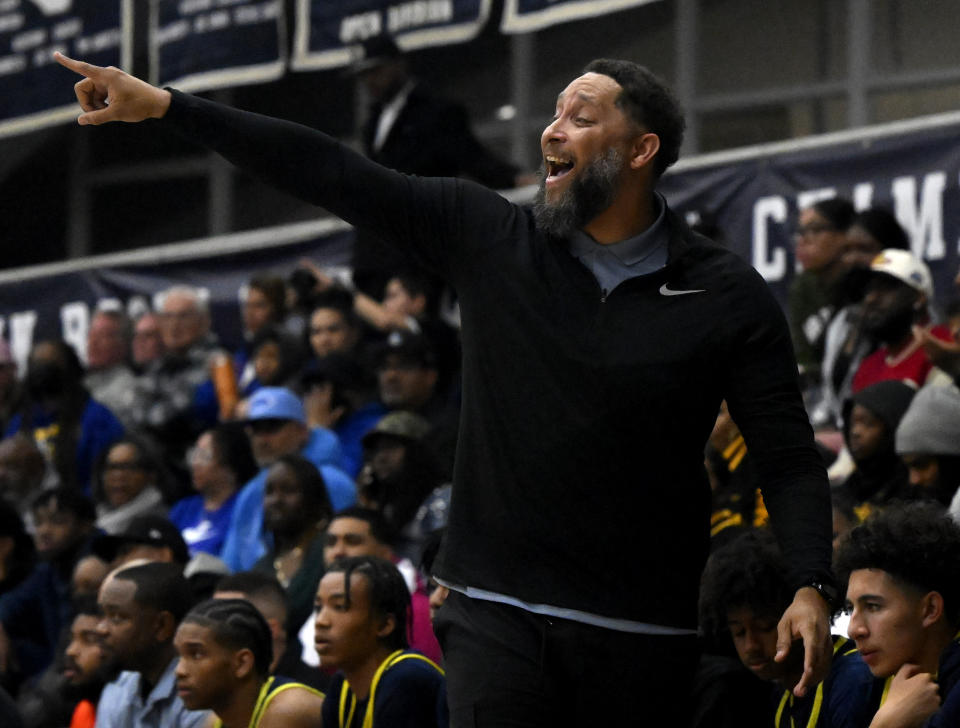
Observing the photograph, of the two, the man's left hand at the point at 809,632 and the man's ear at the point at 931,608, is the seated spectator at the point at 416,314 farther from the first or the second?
the man's left hand at the point at 809,632

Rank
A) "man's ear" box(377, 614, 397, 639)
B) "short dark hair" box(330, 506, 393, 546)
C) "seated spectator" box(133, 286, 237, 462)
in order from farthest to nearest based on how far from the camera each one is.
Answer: "seated spectator" box(133, 286, 237, 462), "short dark hair" box(330, 506, 393, 546), "man's ear" box(377, 614, 397, 639)

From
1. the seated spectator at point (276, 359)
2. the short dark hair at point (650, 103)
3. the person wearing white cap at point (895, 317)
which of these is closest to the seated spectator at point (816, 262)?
the person wearing white cap at point (895, 317)

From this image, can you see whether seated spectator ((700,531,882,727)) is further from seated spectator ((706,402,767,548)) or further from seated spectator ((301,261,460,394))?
seated spectator ((301,261,460,394))

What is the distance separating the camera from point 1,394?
40.0 feet

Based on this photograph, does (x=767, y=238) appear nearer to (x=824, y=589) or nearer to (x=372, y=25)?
(x=372, y=25)

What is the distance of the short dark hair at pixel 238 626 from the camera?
619 cm

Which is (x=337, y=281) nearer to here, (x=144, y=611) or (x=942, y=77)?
(x=942, y=77)

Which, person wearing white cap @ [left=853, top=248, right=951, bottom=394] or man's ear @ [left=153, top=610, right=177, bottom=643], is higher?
person wearing white cap @ [left=853, top=248, right=951, bottom=394]

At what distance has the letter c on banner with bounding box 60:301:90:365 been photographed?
1349 cm

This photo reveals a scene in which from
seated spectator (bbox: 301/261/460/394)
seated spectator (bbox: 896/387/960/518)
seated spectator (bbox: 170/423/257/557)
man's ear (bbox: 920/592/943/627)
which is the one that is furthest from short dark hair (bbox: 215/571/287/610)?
man's ear (bbox: 920/592/943/627)

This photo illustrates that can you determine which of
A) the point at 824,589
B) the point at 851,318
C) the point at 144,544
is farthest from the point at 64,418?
the point at 824,589

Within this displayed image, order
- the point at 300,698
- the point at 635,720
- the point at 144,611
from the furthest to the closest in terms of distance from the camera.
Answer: the point at 144,611 < the point at 300,698 < the point at 635,720

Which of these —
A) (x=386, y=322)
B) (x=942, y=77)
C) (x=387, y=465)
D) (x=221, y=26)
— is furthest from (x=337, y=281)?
(x=942, y=77)

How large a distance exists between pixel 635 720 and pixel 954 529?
1.25 m
